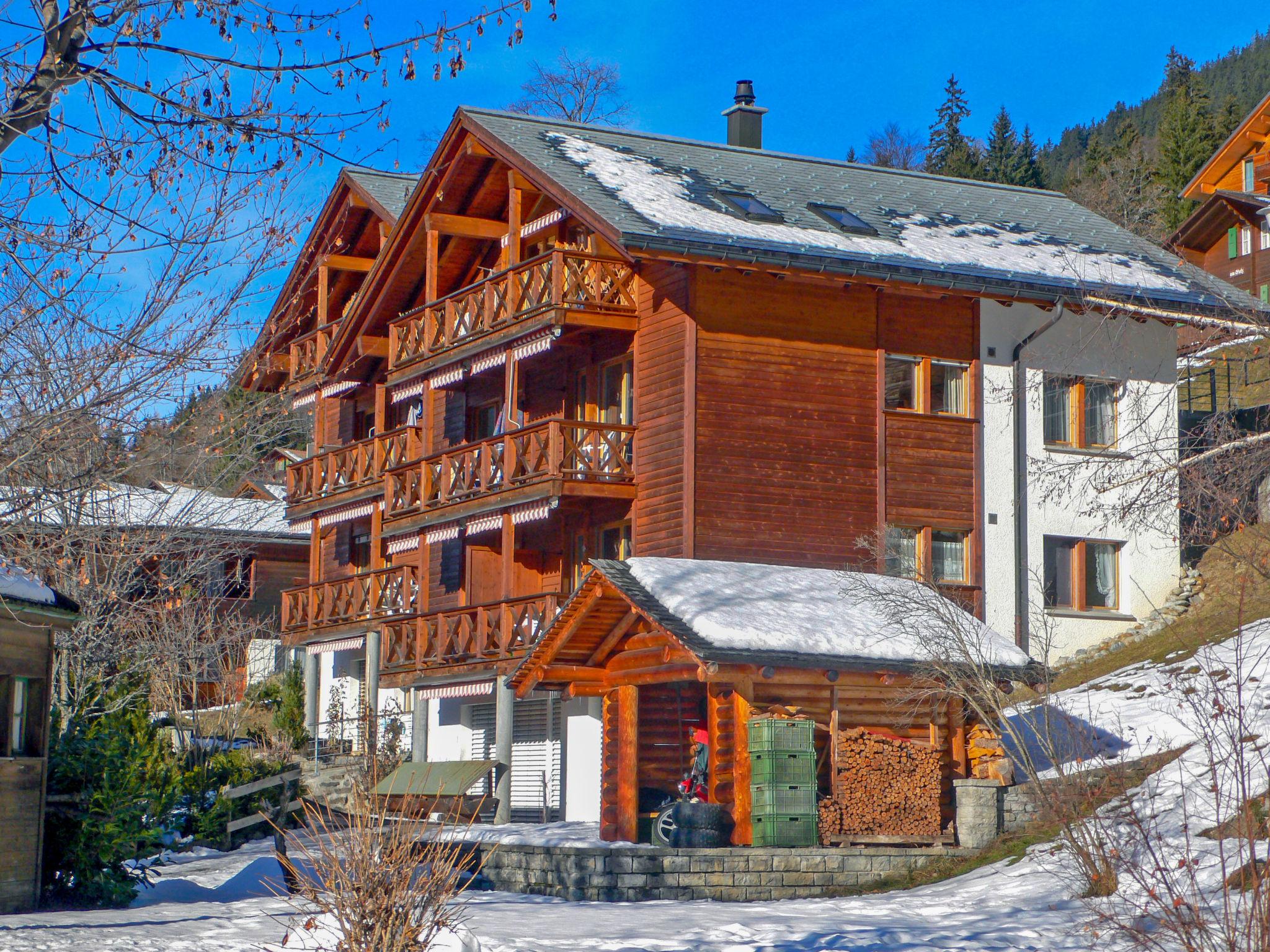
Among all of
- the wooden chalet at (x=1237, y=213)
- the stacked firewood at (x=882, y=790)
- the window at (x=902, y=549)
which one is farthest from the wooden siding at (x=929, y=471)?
the wooden chalet at (x=1237, y=213)

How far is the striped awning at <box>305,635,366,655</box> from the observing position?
109 feet

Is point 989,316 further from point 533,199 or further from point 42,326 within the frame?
point 42,326

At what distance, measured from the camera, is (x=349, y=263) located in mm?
37406

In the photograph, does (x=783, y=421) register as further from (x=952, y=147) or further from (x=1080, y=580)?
(x=952, y=147)

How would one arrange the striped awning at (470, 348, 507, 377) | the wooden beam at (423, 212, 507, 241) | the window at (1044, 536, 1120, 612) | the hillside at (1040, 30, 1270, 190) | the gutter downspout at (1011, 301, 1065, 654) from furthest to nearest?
the hillside at (1040, 30, 1270, 190) → the wooden beam at (423, 212, 507, 241) → the striped awning at (470, 348, 507, 377) → the window at (1044, 536, 1120, 612) → the gutter downspout at (1011, 301, 1065, 654)

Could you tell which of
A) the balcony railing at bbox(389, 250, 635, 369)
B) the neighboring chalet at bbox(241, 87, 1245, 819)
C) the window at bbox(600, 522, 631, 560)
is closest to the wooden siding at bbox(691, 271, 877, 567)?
the neighboring chalet at bbox(241, 87, 1245, 819)

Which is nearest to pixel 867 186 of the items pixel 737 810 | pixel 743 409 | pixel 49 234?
pixel 743 409

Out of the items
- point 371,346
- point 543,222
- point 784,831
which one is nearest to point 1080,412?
point 543,222

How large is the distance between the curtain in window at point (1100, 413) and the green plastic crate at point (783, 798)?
38.6ft

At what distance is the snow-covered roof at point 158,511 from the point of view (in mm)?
15383

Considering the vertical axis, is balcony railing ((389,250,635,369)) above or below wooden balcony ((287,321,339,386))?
below

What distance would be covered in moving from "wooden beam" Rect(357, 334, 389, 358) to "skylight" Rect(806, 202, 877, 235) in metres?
10.0

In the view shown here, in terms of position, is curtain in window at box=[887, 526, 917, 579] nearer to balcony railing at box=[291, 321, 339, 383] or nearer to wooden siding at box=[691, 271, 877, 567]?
wooden siding at box=[691, 271, 877, 567]

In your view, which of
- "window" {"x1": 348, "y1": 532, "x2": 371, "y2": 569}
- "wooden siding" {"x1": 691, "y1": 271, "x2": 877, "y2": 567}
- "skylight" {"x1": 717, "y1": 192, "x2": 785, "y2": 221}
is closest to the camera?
"wooden siding" {"x1": 691, "y1": 271, "x2": 877, "y2": 567}
